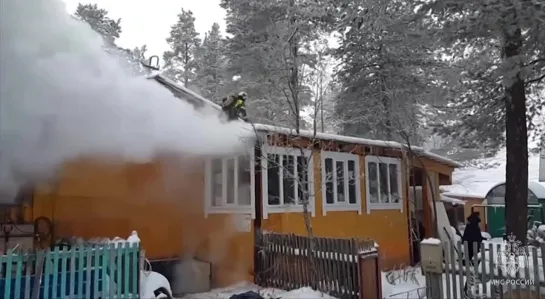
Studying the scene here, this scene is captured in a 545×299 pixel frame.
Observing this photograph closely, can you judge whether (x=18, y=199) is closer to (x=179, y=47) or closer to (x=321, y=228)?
(x=321, y=228)

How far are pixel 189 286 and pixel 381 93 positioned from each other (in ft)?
37.9

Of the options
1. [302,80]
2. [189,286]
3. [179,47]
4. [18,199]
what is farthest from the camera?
[179,47]

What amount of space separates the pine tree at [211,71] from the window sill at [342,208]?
12.3m

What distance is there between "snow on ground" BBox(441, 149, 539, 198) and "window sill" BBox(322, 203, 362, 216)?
13702mm

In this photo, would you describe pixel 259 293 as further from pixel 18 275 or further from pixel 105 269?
pixel 18 275

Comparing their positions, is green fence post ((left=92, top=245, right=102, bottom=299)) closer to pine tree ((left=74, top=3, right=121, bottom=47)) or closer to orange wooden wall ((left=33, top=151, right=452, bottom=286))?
orange wooden wall ((left=33, top=151, right=452, bottom=286))

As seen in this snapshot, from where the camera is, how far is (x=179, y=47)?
2800 cm

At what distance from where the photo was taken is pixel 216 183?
9875 millimetres

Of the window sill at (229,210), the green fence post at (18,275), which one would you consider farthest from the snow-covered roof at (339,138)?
the green fence post at (18,275)

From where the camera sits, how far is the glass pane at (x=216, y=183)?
383 inches

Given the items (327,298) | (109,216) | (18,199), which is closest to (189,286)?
(109,216)

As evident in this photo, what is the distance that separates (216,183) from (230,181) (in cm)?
51

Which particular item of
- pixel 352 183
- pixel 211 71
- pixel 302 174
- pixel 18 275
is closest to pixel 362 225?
pixel 352 183

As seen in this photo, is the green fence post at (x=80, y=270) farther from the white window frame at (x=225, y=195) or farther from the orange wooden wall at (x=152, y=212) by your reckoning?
the white window frame at (x=225, y=195)
